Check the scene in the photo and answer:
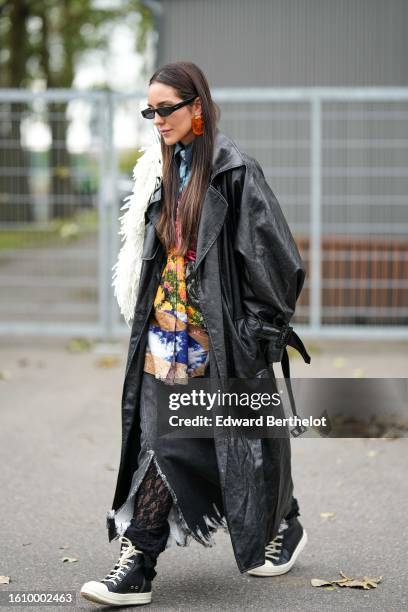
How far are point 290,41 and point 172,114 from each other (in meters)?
7.65

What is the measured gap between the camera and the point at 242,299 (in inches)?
151

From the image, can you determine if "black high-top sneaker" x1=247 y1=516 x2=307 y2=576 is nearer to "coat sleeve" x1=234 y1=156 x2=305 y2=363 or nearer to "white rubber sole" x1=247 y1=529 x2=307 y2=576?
"white rubber sole" x1=247 y1=529 x2=307 y2=576

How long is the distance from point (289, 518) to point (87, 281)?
18.8ft

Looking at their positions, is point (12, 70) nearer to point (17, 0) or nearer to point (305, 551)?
point (17, 0)

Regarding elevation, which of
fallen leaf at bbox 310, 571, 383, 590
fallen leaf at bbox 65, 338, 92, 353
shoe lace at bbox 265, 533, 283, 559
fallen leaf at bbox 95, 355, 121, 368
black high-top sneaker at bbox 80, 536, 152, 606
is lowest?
fallen leaf at bbox 65, 338, 92, 353

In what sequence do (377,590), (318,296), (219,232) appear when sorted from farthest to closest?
(318,296) → (377,590) → (219,232)

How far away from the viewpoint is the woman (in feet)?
12.2

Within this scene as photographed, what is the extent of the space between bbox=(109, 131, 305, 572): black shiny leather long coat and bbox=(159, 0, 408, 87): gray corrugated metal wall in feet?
24.6

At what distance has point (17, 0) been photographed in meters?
23.2

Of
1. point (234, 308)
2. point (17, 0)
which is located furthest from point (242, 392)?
point (17, 0)

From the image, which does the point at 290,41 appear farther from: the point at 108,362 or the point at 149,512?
the point at 149,512

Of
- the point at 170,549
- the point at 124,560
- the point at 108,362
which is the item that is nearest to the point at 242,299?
the point at 124,560

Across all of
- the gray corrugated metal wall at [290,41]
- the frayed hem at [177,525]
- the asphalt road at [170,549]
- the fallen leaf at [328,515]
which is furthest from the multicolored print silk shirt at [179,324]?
the gray corrugated metal wall at [290,41]

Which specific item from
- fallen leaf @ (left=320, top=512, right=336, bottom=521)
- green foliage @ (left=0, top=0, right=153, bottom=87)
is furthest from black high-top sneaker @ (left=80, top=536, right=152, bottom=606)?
green foliage @ (left=0, top=0, right=153, bottom=87)
